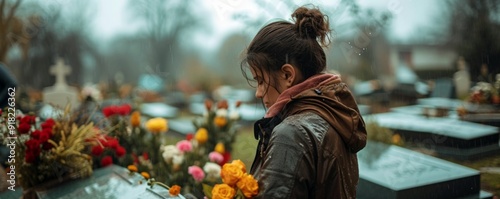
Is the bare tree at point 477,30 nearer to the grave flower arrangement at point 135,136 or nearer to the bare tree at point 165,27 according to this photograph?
the grave flower arrangement at point 135,136

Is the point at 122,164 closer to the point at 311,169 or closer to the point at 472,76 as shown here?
the point at 311,169

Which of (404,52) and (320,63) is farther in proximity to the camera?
(404,52)

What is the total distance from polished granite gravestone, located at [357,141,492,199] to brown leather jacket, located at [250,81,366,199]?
1.68 meters

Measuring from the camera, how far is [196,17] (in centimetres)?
2362

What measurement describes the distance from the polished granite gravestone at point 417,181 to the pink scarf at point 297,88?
5.87ft

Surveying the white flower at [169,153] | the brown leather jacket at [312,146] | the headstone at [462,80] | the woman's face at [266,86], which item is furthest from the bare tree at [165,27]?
the brown leather jacket at [312,146]

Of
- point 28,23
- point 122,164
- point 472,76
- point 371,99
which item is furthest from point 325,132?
point 28,23

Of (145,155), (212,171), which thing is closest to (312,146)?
(212,171)

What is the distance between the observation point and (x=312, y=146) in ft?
4.71

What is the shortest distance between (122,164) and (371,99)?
329 inches

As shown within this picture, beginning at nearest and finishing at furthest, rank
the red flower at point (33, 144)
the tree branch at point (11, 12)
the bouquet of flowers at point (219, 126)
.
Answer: the red flower at point (33, 144) < the bouquet of flowers at point (219, 126) < the tree branch at point (11, 12)

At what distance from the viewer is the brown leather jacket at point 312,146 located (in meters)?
1.40

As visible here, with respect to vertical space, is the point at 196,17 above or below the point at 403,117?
above

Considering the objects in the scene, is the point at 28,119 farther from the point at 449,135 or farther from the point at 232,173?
the point at 449,135
